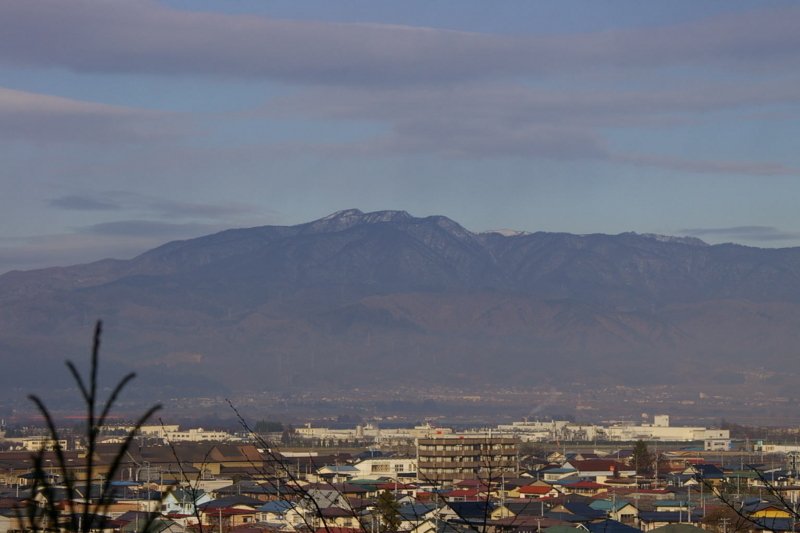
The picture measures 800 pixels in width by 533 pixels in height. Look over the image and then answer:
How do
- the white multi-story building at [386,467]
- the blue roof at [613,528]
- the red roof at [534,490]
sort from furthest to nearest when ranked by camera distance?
the white multi-story building at [386,467], the red roof at [534,490], the blue roof at [613,528]

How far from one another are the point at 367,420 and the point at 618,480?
119 meters

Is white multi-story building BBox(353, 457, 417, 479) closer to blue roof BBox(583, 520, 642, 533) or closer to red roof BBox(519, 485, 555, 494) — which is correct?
red roof BBox(519, 485, 555, 494)

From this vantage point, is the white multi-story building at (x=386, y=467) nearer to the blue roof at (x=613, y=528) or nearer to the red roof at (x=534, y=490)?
the red roof at (x=534, y=490)

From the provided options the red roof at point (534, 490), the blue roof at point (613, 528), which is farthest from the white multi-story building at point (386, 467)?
the blue roof at point (613, 528)

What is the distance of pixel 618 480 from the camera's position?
1844 inches

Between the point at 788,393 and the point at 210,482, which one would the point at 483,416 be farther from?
the point at 210,482

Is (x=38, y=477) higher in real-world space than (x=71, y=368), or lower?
lower

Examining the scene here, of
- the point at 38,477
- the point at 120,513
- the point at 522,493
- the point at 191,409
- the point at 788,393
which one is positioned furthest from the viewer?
the point at 788,393

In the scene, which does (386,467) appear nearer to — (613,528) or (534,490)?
(534,490)

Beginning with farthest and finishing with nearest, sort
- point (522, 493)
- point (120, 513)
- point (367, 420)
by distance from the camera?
point (367, 420) → point (522, 493) → point (120, 513)

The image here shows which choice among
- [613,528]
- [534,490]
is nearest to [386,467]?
[534,490]

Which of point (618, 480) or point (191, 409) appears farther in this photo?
point (191, 409)

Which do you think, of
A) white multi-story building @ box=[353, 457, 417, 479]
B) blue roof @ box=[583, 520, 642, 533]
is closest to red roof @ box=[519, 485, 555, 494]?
white multi-story building @ box=[353, 457, 417, 479]

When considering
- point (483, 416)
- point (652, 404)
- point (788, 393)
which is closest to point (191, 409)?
point (483, 416)
